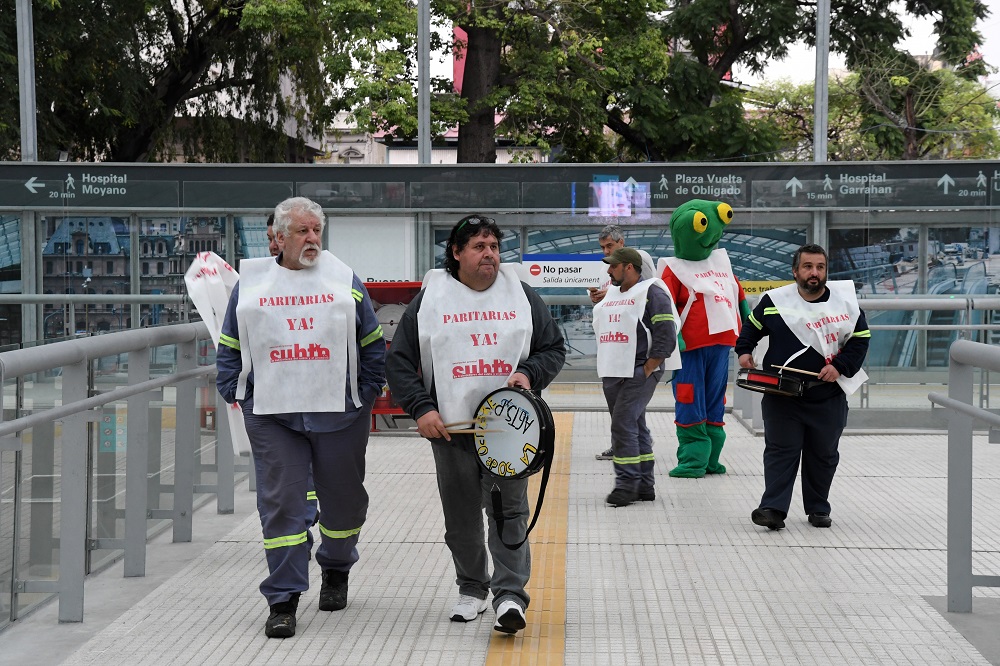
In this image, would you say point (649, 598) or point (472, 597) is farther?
point (649, 598)

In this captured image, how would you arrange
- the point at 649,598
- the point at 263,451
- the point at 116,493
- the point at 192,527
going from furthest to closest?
the point at 192,527, the point at 116,493, the point at 649,598, the point at 263,451

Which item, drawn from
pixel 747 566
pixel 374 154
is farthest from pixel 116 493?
pixel 374 154

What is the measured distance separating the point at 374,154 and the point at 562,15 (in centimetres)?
3374

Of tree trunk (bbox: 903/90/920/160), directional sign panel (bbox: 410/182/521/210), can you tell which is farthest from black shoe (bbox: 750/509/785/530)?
tree trunk (bbox: 903/90/920/160)

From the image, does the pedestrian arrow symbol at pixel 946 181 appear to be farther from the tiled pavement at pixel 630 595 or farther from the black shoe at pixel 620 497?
the black shoe at pixel 620 497

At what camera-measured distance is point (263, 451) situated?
5227 mm

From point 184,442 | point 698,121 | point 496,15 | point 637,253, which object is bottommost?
→ point 184,442

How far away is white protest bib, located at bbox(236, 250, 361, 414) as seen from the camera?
5.17 m

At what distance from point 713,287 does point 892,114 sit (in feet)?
80.0

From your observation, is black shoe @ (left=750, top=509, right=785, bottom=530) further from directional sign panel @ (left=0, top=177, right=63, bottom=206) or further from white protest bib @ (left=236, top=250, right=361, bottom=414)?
directional sign panel @ (left=0, top=177, right=63, bottom=206)

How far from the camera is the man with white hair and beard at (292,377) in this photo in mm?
5184

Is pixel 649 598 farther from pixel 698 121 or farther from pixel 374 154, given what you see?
pixel 374 154

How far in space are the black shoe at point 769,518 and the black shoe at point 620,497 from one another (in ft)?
3.20

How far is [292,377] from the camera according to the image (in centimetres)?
517
